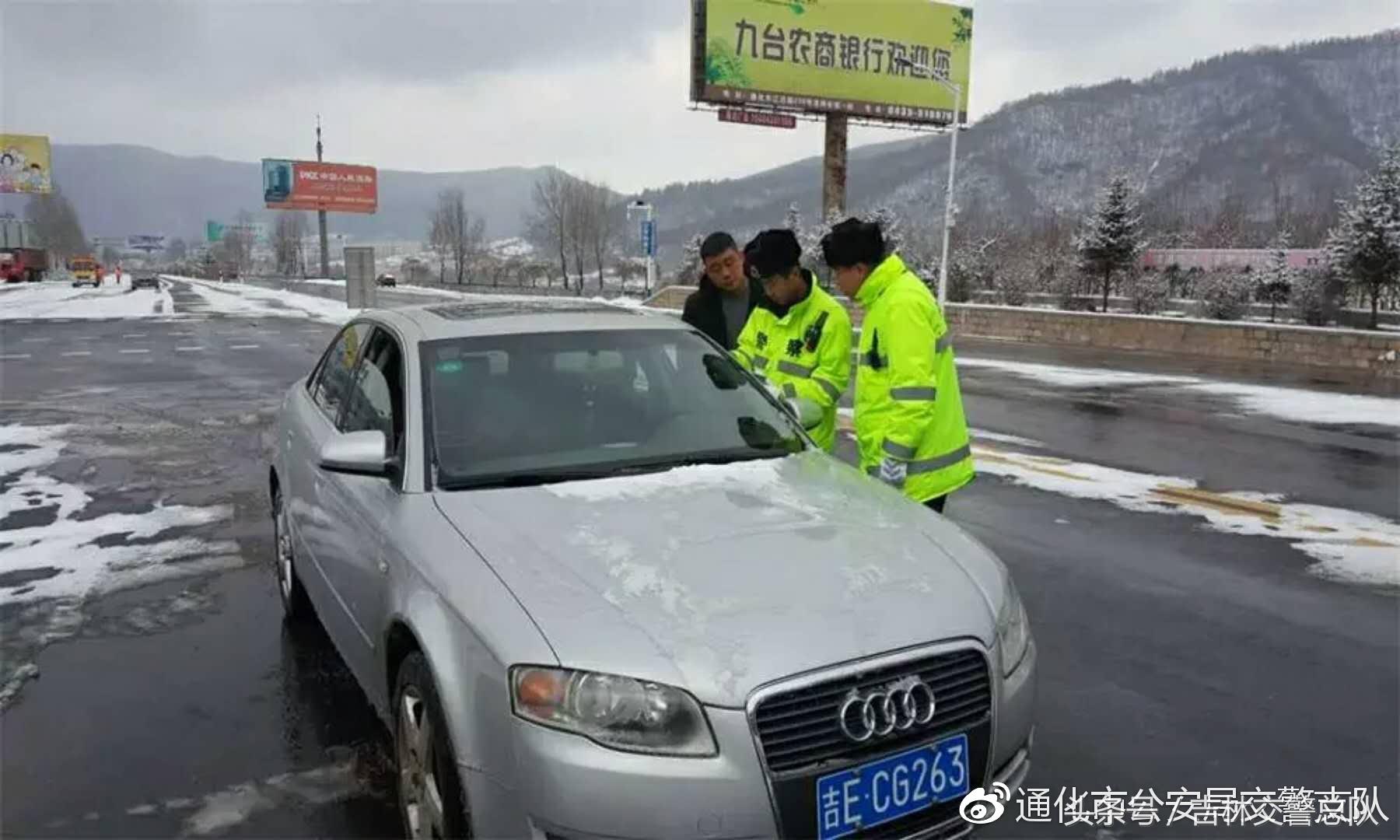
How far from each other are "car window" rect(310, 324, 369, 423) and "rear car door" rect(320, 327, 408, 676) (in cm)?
16

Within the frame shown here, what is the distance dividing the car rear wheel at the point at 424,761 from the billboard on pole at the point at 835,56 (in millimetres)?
39321

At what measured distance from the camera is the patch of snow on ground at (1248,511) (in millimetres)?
5852

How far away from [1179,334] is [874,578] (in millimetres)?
20888

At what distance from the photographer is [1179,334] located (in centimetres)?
2100

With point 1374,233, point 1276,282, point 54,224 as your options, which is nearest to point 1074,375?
point 1374,233

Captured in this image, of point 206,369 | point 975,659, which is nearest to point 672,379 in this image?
point 975,659

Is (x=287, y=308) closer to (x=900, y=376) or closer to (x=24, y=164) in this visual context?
(x=900, y=376)

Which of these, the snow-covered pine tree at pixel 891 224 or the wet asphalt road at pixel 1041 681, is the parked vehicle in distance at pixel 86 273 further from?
the wet asphalt road at pixel 1041 681

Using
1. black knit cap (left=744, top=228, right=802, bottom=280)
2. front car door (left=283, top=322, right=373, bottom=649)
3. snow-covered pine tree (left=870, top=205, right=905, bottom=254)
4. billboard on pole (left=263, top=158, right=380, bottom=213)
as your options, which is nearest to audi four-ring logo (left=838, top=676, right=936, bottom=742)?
front car door (left=283, top=322, right=373, bottom=649)

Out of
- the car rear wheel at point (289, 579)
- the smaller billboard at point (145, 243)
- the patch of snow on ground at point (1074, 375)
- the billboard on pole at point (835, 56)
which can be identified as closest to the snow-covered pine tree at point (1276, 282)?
the patch of snow on ground at point (1074, 375)

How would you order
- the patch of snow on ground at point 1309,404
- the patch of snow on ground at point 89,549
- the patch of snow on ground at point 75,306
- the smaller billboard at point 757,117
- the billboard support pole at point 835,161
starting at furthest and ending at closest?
the billboard support pole at point 835,161 → the smaller billboard at point 757,117 → the patch of snow on ground at point 75,306 → the patch of snow on ground at point 1309,404 → the patch of snow on ground at point 89,549

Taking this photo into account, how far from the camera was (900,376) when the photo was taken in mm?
3893

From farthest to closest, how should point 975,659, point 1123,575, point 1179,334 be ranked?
1. point 1179,334
2. point 1123,575
3. point 975,659

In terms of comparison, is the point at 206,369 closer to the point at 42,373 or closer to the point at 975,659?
the point at 42,373
